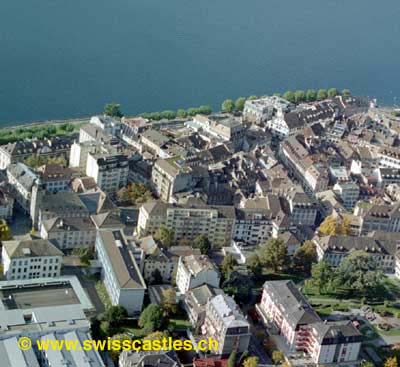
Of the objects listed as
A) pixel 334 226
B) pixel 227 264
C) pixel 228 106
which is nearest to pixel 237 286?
pixel 227 264

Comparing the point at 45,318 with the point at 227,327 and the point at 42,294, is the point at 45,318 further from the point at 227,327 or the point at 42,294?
the point at 227,327

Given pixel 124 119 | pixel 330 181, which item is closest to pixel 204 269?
pixel 330 181

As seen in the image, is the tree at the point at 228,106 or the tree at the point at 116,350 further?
the tree at the point at 228,106

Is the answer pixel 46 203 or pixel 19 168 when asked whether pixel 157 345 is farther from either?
pixel 19 168

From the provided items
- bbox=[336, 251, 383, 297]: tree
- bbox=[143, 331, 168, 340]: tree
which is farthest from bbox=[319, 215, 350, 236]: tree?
bbox=[143, 331, 168, 340]: tree

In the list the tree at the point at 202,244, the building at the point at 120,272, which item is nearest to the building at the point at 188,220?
the tree at the point at 202,244

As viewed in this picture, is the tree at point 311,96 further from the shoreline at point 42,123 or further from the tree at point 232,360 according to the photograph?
the tree at point 232,360
